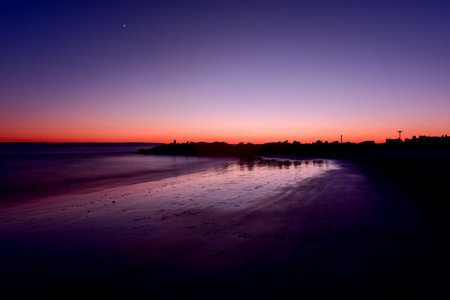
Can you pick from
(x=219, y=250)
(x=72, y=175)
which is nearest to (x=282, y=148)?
(x=72, y=175)

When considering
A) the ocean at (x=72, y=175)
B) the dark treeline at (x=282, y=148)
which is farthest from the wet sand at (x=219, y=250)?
the dark treeline at (x=282, y=148)

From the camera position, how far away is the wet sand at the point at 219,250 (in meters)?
4.21

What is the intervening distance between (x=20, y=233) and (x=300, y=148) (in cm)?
5536

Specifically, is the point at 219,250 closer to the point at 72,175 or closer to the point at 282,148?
the point at 72,175

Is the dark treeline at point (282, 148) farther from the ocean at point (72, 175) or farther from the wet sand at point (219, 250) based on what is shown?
the wet sand at point (219, 250)

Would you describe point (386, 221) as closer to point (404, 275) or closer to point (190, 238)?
point (404, 275)

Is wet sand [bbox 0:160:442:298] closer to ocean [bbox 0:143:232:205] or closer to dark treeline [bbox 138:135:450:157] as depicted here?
ocean [bbox 0:143:232:205]

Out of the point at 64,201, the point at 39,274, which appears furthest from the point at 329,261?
the point at 64,201

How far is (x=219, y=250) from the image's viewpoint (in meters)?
5.54

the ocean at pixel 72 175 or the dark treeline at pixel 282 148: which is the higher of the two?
the dark treeline at pixel 282 148

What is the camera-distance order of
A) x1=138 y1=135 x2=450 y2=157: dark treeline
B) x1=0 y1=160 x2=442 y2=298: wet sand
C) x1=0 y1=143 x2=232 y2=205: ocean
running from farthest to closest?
x1=138 y1=135 x2=450 y2=157: dark treeline
x1=0 y1=143 x2=232 y2=205: ocean
x1=0 y1=160 x2=442 y2=298: wet sand

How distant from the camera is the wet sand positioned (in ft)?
13.8

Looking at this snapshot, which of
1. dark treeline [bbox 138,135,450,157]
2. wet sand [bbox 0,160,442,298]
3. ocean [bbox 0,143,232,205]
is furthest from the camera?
dark treeline [bbox 138,135,450,157]

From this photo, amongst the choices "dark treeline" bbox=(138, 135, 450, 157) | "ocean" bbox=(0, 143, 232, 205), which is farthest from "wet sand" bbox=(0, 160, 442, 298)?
"dark treeline" bbox=(138, 135, 450, 157)
